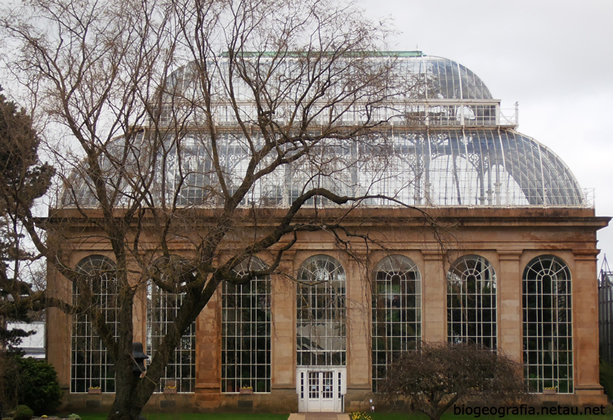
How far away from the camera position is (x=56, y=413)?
31781mm

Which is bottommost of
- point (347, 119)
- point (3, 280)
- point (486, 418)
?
point (486, 418)

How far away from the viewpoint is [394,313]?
32.8m

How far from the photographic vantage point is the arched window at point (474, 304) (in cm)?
3266

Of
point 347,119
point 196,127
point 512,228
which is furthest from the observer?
point 347,119

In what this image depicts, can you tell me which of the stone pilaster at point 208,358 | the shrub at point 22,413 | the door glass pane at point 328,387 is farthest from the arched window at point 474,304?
the shrub at point 22,413

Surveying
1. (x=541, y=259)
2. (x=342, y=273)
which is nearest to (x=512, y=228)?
(x=541, y=259)

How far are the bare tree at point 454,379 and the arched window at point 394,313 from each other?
6640 mm

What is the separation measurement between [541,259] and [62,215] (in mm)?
22290

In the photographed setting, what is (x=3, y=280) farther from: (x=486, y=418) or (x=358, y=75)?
(x=486, y=418)

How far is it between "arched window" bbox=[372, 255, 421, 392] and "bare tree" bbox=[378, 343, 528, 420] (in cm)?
664

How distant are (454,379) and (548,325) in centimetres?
952

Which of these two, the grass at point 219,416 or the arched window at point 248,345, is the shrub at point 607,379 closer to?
the grass at point 219,416

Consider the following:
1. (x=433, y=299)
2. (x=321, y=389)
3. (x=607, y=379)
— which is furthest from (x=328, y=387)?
(x=607, y=379)

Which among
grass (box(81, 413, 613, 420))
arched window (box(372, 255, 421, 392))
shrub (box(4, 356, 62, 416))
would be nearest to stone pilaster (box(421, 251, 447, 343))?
arched window (box(372, 255, 421, 392))
